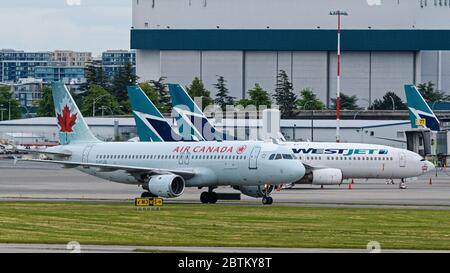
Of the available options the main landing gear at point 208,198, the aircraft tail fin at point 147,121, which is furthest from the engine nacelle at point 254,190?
the aircraft tail fin at point 147,121

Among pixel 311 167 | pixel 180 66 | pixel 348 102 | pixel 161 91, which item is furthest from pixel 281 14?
pixel 311 167

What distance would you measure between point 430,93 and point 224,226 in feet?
492

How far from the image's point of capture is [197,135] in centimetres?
8788

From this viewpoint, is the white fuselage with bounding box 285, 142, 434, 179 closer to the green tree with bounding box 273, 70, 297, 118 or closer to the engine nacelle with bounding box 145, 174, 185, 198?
the engine nacelle with bounding box 145, 174, 185, 198

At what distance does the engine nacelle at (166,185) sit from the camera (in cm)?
6278

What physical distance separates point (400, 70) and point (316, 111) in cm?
1980

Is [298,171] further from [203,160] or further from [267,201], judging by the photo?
[203,160]

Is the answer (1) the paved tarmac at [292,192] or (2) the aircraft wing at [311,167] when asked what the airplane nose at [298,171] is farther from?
(2) the aircraft wing at [311,167]

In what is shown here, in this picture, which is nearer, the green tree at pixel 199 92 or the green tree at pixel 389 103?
the green tree at pixel 199 92

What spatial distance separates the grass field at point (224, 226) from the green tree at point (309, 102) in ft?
410

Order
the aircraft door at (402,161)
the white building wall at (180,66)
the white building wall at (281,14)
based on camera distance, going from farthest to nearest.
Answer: the white building wall at (180,66)
the white building wall at (281,14)
the aircraft door at (402,161)

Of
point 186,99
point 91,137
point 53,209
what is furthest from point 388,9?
point 53,209
